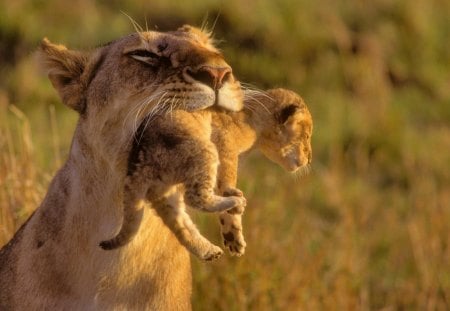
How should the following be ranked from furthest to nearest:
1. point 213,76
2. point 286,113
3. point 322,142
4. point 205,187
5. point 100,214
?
point 322,142 < point 100,214 < point 286,113 < point 213,76 < point 205,187

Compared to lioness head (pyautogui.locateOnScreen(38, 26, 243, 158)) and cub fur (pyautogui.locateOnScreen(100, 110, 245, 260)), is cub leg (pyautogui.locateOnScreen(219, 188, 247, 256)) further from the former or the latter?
lioness head (pyautogui.locateOnScreen(38, 26, 243, 158))

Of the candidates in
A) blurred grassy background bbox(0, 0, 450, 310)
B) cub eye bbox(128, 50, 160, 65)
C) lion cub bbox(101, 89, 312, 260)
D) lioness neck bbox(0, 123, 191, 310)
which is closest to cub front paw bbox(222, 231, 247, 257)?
lion cub bbox(101, 89, 312, 260)

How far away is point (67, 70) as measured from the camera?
4969mm

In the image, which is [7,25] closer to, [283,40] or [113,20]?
[113,20]

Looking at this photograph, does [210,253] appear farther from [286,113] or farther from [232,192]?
[286,113]

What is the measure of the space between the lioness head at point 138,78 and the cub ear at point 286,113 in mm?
304

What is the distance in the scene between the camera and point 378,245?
28.6ft

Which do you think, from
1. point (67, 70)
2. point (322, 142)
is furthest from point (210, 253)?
point (322, 142)

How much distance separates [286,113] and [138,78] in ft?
1.72

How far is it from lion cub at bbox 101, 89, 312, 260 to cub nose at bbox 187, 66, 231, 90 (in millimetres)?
129

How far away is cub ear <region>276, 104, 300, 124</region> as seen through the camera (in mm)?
4766

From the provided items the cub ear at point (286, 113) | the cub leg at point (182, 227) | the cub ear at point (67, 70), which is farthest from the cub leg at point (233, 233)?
the cub ear at point (67, 70)

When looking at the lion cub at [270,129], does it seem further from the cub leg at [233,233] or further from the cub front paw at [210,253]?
the cub front paw at [210,253]

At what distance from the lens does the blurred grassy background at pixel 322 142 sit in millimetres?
6641
